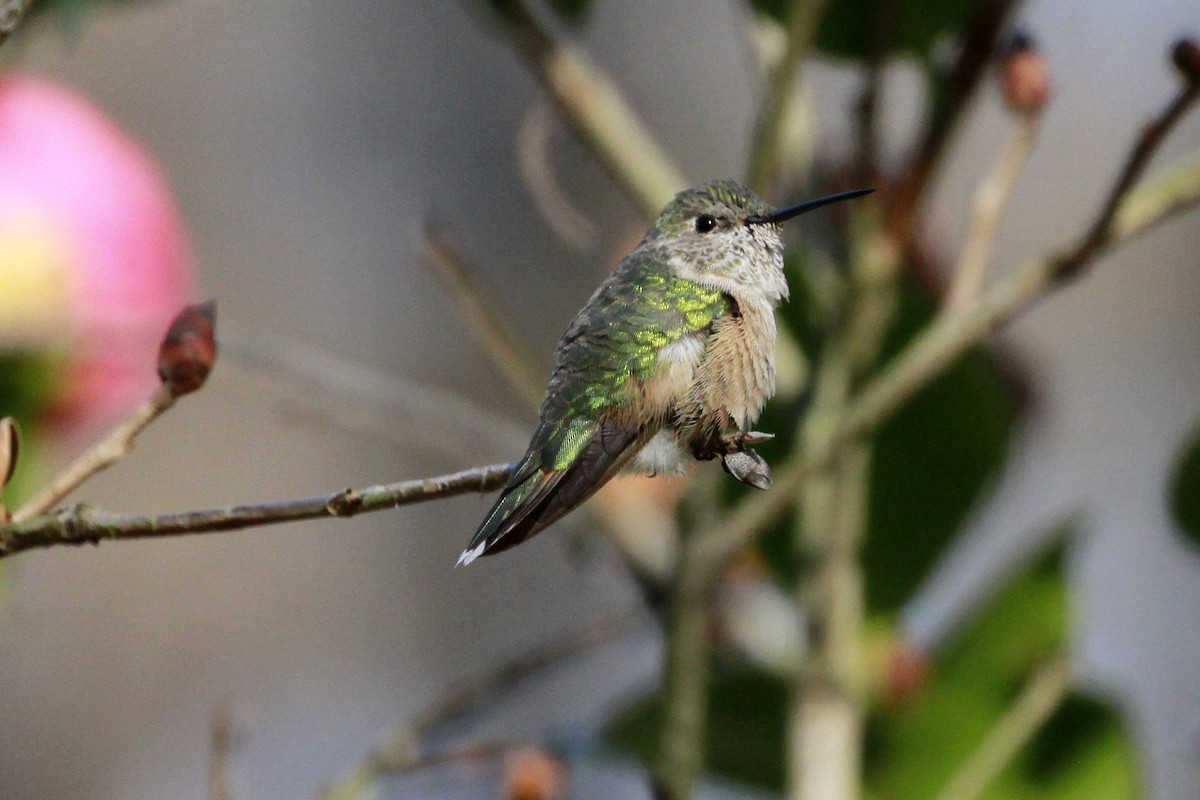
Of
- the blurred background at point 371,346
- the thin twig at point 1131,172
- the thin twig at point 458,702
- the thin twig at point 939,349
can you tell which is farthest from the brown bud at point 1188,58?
the blurred background at point 371,346

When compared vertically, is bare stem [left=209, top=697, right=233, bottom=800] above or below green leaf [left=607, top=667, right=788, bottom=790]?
below

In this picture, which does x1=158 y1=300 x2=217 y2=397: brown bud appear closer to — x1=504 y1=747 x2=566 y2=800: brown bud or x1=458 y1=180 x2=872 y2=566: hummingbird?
x1=458 y1=180 x2=872 y2=566: hummingbird

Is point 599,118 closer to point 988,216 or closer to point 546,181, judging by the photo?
point 546,181

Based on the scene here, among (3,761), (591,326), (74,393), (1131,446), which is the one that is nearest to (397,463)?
(3,761)

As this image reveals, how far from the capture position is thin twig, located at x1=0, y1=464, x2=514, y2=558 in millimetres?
396

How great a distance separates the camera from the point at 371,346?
2.98m

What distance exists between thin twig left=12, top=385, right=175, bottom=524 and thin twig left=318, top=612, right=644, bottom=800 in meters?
0.30

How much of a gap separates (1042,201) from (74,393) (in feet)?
8.29

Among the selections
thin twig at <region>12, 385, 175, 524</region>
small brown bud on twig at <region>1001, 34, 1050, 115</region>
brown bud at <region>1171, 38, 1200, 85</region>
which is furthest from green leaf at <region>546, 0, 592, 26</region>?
thin twig at <region>12, 385, 175, 524</region>

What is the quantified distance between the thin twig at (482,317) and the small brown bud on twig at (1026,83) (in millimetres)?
295

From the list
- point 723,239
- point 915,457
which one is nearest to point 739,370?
point 723,239

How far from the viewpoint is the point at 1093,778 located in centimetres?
87

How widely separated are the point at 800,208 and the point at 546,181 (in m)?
0.26

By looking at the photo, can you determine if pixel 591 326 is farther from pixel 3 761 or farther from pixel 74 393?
pixel 3 761
